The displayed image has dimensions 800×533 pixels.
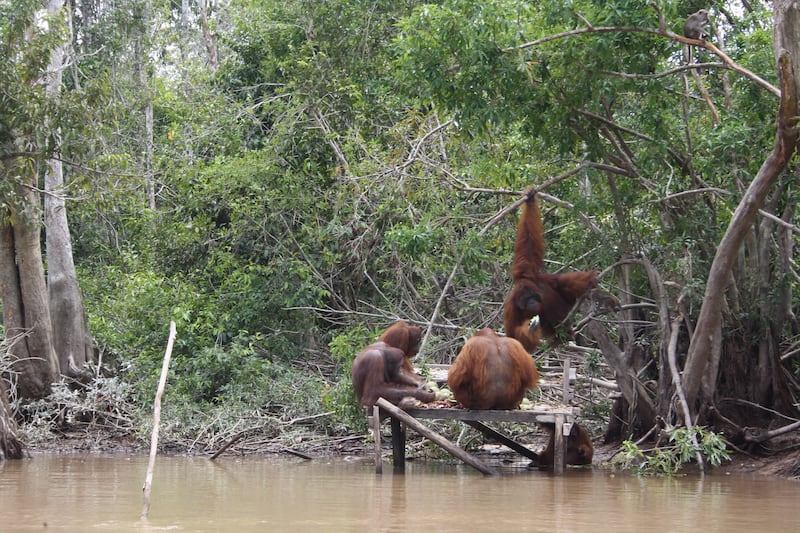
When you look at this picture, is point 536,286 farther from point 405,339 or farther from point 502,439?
point 502,439

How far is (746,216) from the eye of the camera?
31.6ft

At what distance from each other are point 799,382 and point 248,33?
1158cm

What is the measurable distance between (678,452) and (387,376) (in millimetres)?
3201

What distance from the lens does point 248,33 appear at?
736 inches

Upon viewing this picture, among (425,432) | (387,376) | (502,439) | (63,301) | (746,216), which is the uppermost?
(746,216)

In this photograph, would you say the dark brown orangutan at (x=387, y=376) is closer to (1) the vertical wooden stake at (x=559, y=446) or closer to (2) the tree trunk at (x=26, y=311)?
(1) the vertical wooden stake at (x=559, y=446)

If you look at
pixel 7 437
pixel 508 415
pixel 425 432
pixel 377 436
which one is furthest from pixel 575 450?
pixel 7 437

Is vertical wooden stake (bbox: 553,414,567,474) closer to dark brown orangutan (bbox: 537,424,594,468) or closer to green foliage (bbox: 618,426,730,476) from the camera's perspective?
green foliage (bbox: 618,426,730,476)

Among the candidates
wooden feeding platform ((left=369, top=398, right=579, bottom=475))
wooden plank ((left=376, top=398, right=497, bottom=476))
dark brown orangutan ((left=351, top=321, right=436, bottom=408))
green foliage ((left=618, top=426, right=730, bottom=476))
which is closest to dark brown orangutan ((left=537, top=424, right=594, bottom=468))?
green foliage ((left=618, top=426, right=730, bottom=476))

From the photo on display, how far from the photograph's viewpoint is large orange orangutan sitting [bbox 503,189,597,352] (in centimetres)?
1127

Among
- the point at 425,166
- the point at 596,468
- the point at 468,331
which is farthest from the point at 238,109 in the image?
the point at 596,468

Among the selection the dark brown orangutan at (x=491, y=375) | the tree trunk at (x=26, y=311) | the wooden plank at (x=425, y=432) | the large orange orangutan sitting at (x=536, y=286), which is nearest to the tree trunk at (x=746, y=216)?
the large orange orangutan sitting at (x=536, y=286)

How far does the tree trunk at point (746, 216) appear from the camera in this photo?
28.8ft

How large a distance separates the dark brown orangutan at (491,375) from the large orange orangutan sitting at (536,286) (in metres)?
0.73
